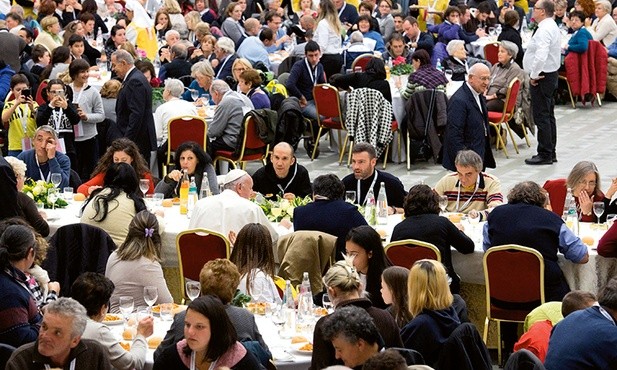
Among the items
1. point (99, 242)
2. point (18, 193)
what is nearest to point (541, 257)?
point (99, 242)

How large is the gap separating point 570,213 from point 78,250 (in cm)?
337

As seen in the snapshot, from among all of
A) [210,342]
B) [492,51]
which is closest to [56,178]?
[210,342]

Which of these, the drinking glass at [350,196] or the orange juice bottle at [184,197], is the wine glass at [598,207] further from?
the orange juice bottle at [184,197]

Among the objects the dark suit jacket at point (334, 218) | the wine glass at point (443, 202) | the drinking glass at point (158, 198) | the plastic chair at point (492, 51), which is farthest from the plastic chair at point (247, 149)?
the plastic chair at point (492, 51)

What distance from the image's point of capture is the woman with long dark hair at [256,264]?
7.95 metres

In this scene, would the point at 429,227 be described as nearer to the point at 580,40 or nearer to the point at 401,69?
the point at 401,69

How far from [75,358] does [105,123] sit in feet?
23.0

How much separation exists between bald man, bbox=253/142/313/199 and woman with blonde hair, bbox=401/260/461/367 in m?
3.51

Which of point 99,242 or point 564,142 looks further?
point 564,142

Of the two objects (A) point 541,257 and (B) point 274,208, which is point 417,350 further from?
(B) point 274,208

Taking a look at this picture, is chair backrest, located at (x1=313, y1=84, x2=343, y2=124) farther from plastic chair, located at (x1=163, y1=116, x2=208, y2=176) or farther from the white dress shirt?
the white dress shirt

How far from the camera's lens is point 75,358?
6.31 meters

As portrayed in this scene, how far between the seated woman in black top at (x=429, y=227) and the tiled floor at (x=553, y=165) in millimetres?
4527

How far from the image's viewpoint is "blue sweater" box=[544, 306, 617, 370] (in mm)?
6605
